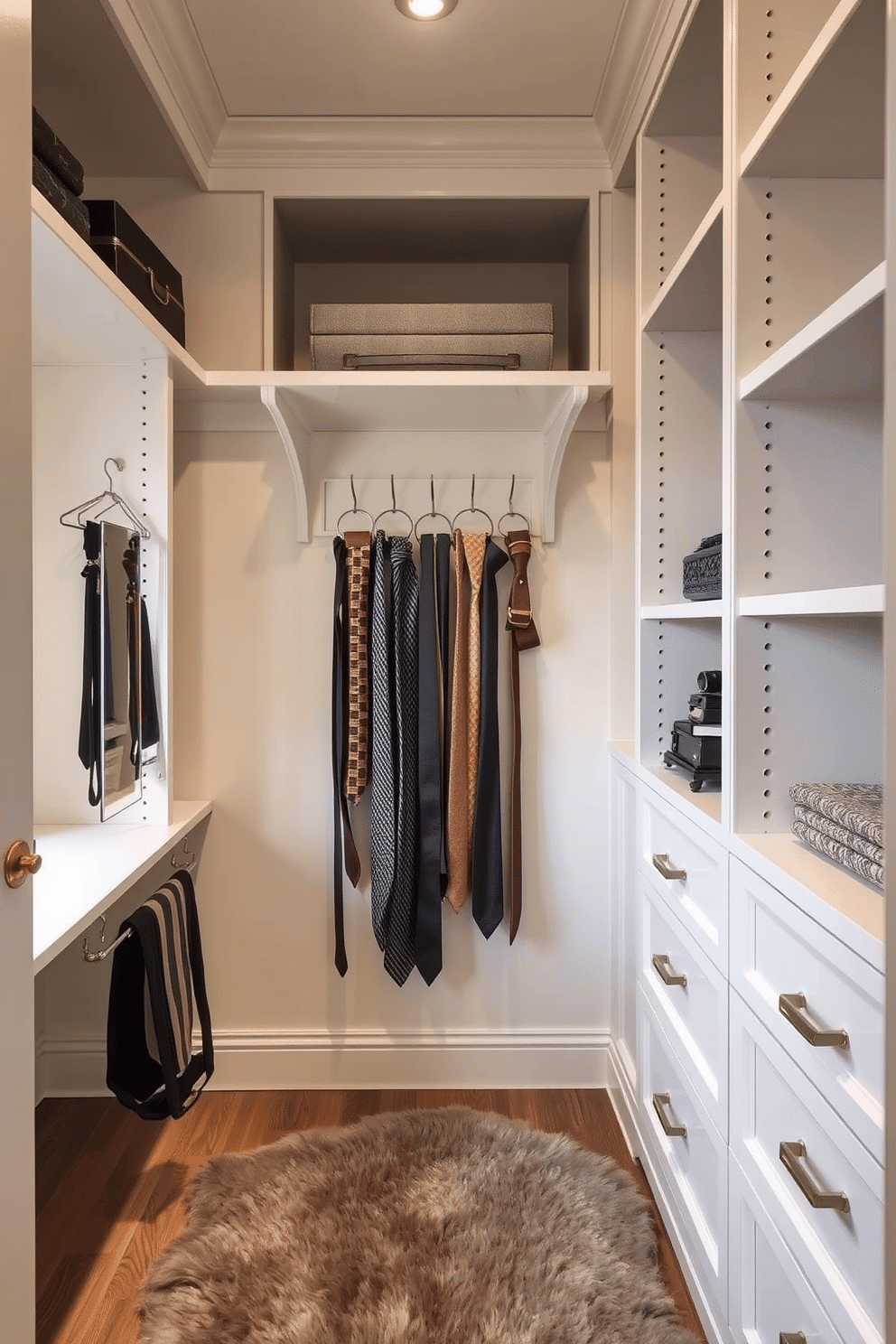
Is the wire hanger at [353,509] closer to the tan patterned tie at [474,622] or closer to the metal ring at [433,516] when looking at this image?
the metal ring at [433,516]

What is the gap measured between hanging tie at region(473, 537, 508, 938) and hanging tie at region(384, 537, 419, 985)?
168 mm

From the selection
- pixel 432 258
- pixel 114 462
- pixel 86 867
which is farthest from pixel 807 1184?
pixel 432 258

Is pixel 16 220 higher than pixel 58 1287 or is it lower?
higher

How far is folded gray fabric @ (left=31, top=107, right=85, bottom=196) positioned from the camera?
146 centimetres

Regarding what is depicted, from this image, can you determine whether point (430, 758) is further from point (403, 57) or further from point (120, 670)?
point (403, 57)

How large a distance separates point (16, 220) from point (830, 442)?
1.14 m

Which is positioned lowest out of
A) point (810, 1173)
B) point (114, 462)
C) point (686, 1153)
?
point (686, 1153)

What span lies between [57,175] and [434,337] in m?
0.92

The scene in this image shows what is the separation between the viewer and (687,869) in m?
1.62

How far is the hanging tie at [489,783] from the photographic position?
231 cm

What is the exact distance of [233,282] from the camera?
2.32m

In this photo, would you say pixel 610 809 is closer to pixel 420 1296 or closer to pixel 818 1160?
pixel 420 1296

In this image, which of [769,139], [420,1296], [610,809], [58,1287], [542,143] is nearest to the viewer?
[769,139]

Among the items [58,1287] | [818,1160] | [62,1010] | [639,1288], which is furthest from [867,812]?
[62,1010]
